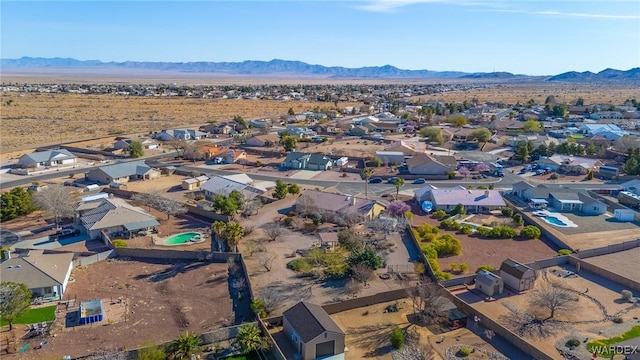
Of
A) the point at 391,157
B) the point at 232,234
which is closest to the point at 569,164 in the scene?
the point at 391,157

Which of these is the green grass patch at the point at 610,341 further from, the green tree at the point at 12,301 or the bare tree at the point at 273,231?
the green tree at the point at 12,301

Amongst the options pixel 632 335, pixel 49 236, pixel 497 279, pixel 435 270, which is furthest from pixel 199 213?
pixel 632 335

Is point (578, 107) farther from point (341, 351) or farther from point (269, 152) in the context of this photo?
point (341, 351)

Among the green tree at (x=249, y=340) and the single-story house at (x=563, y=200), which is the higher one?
the single-story house at (x=563, y=200)

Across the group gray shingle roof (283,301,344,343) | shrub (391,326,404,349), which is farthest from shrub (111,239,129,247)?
shrub (391,326,404,349)

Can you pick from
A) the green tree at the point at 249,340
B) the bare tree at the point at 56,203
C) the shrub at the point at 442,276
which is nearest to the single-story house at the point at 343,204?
the shrub at the point at 442,276
